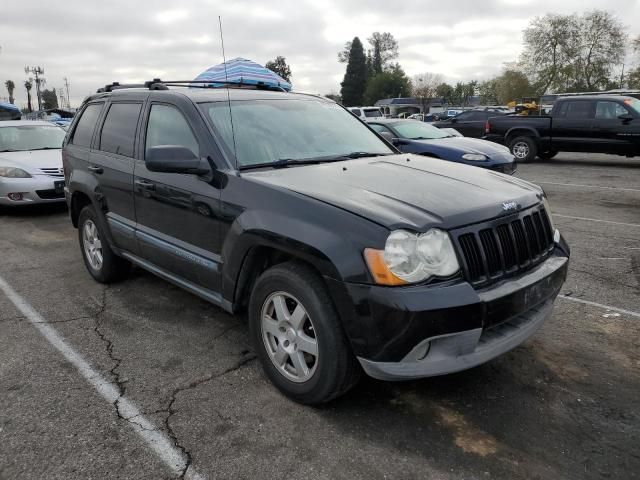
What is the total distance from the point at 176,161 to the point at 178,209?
47 cm

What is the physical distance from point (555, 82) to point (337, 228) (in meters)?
63.2

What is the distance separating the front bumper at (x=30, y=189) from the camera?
26.1 ft

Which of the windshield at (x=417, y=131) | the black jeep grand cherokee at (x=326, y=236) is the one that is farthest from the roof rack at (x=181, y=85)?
the windshield at (x=417, y=131)

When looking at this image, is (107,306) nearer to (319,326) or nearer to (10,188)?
(319,326)

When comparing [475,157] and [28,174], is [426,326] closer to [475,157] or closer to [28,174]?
[475,157]

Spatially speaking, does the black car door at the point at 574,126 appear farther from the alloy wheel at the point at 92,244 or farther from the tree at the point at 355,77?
the tree at the point at 355,77

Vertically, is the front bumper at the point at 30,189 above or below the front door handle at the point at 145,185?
below

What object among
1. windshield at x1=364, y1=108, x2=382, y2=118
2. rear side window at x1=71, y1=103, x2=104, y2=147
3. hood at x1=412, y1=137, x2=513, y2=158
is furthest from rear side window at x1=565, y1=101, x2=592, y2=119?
rear side window at x1=71, y1=103, x2=104, y2=147

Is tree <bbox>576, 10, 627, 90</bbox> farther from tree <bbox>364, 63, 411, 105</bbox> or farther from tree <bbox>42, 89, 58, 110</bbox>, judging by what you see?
tree <bbox>42, 89, 58, 110</bbox>

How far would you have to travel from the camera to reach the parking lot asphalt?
2451 millimetres

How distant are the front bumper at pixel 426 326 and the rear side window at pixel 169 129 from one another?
1.67 meters

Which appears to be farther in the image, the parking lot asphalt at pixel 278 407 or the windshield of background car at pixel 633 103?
the windshield of background car at pixel 633 103

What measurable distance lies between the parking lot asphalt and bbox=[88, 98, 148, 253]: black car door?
712 mm

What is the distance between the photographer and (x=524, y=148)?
15.0m
